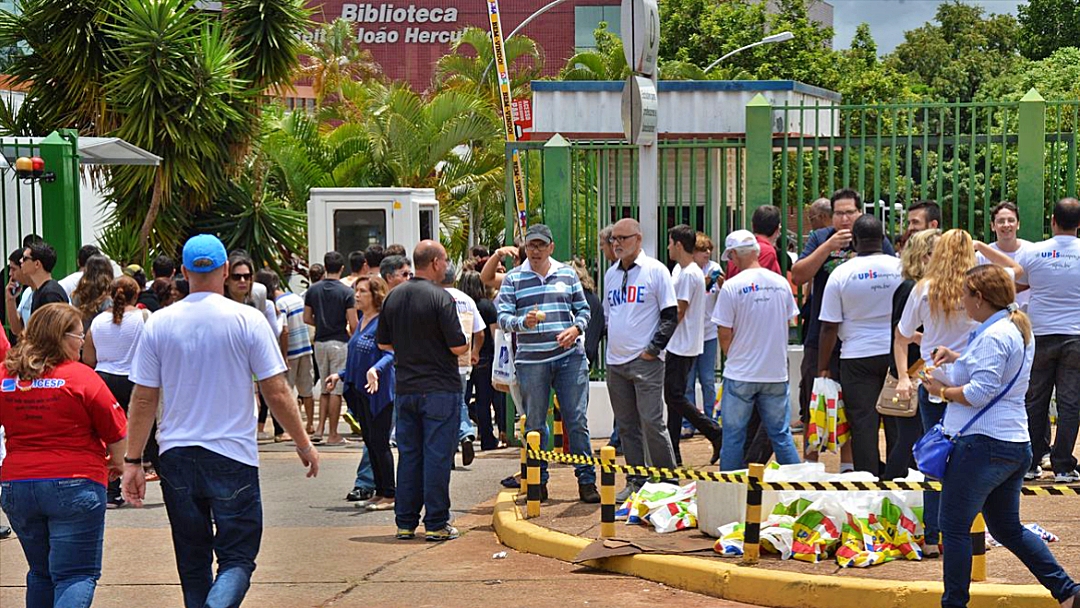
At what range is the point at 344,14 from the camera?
79.8 metres

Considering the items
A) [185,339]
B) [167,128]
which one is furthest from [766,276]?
[167,128]

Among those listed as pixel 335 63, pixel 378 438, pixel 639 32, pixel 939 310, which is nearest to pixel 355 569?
pixel 378 438

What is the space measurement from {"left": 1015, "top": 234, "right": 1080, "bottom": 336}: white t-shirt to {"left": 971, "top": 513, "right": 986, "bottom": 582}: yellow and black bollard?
9.76 ft

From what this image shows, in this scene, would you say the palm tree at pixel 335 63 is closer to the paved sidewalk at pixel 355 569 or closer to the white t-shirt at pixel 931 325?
the paved sidewalk at pixel 355 569

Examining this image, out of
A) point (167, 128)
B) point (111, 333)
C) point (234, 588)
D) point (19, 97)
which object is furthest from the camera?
point (19, 97)

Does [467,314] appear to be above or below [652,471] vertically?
above

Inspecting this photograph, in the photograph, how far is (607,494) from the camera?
28.2 feet

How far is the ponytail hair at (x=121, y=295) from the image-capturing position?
1056 cm

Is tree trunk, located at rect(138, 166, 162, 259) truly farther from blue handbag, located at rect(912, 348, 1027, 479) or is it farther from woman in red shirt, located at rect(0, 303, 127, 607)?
blue handbag, located at rect(912, 348, 1027, 479)

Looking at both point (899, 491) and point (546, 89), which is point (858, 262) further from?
point (546, 89)

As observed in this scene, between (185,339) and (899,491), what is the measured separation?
399 cm

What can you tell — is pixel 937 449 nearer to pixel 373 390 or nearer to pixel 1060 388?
pixel 1060 388

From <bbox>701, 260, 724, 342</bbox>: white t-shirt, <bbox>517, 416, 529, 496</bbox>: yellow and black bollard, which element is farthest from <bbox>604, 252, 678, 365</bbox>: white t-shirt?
<bbox>701, 260, 724, 342</bbox>: white t-shirt

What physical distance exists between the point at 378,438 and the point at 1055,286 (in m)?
4.93
